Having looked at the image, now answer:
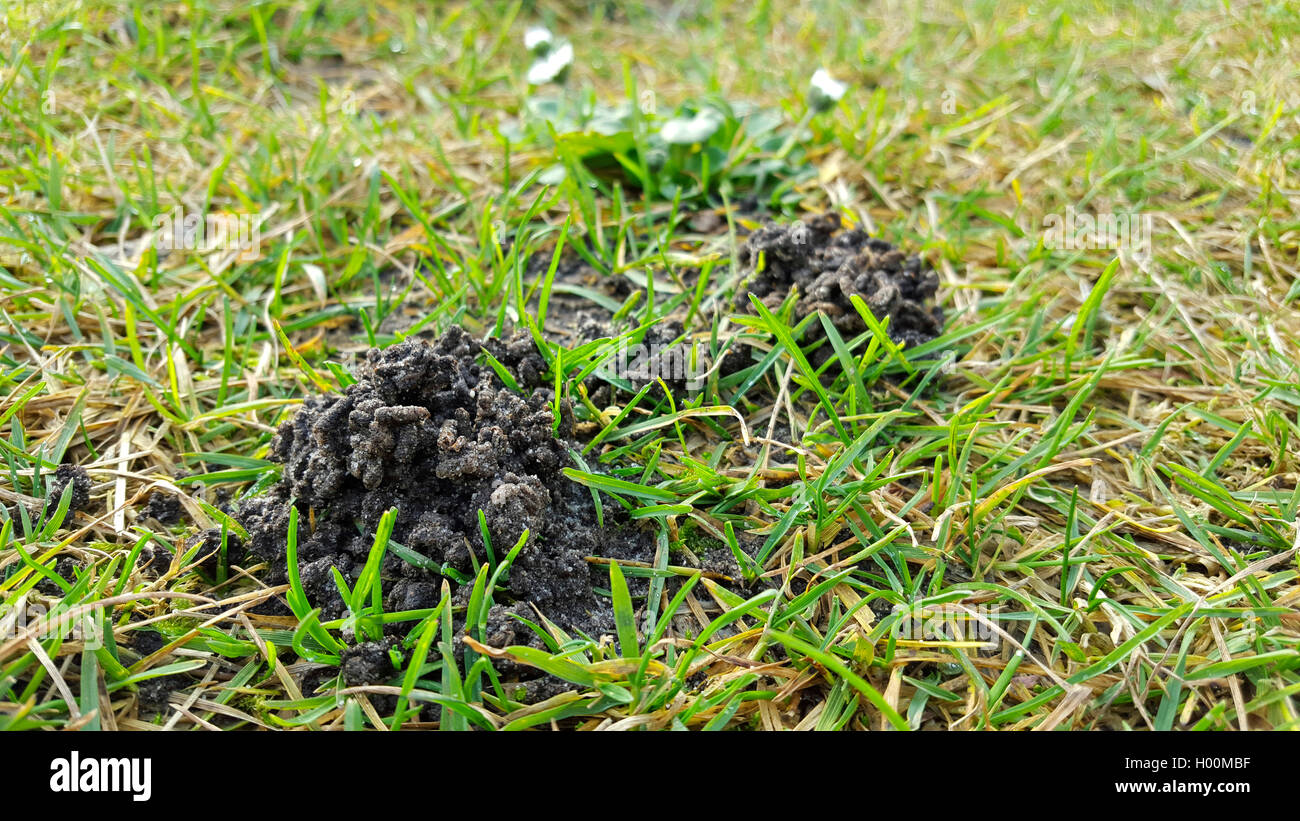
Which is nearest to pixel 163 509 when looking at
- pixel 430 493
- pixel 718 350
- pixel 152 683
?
pixel 152 683

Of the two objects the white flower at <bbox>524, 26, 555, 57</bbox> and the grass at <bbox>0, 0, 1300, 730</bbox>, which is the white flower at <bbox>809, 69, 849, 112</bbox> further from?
the white flower at <bbox>524, 26, 555, 57</bbox>

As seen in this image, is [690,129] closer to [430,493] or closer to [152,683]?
[430,493]

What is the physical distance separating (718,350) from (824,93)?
1290mm

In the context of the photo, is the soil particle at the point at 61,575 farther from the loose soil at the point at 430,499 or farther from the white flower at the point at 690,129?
the white flower at the point at 690,129

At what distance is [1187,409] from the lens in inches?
88.0

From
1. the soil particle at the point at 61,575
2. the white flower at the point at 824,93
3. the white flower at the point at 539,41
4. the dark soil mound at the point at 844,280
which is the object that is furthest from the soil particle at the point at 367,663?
the white flower at the point at 539,41

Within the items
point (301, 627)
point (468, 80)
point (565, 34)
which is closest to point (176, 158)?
point (468, 80)

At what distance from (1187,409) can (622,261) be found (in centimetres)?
152

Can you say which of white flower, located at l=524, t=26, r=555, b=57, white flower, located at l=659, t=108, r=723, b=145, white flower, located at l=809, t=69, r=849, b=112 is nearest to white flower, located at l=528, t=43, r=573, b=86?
white flower, located at l=524, t=26, r=555, b=57

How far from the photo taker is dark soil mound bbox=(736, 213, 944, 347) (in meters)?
2.32

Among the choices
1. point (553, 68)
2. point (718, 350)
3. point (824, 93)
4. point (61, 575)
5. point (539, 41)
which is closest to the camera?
point (61, 575)

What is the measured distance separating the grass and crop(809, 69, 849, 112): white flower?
103 millimetres

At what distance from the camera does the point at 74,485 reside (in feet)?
6.43
